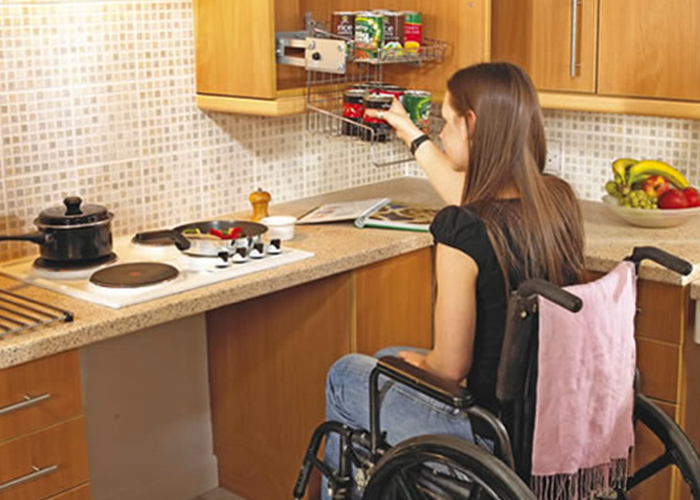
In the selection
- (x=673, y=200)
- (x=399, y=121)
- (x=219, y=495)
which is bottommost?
(x=219, y=495)

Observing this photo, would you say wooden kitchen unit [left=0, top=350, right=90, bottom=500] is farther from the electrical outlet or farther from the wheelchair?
the electrical outlet

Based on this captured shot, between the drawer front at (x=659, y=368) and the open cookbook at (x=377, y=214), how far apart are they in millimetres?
676

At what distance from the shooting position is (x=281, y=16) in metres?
3.01

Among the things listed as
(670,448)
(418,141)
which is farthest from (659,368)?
(418,141)

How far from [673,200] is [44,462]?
1812mm

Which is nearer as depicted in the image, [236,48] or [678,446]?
[678,446]

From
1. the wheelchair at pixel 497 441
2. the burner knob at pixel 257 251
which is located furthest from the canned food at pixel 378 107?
the wheelchair at pixel 497 441

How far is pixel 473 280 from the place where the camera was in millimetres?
2133

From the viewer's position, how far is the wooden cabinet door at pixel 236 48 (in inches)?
112

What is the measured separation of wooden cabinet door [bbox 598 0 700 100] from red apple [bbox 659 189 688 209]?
0.88 feet

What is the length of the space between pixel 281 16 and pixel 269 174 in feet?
1.71

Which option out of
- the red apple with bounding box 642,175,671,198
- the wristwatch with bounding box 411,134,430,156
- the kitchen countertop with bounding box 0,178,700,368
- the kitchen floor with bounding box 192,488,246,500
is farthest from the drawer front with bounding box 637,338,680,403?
the kitchen floor with bounding box 192,488,246,500

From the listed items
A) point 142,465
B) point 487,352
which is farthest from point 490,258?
point 142,465

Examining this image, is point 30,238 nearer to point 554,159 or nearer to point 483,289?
point 483,289
